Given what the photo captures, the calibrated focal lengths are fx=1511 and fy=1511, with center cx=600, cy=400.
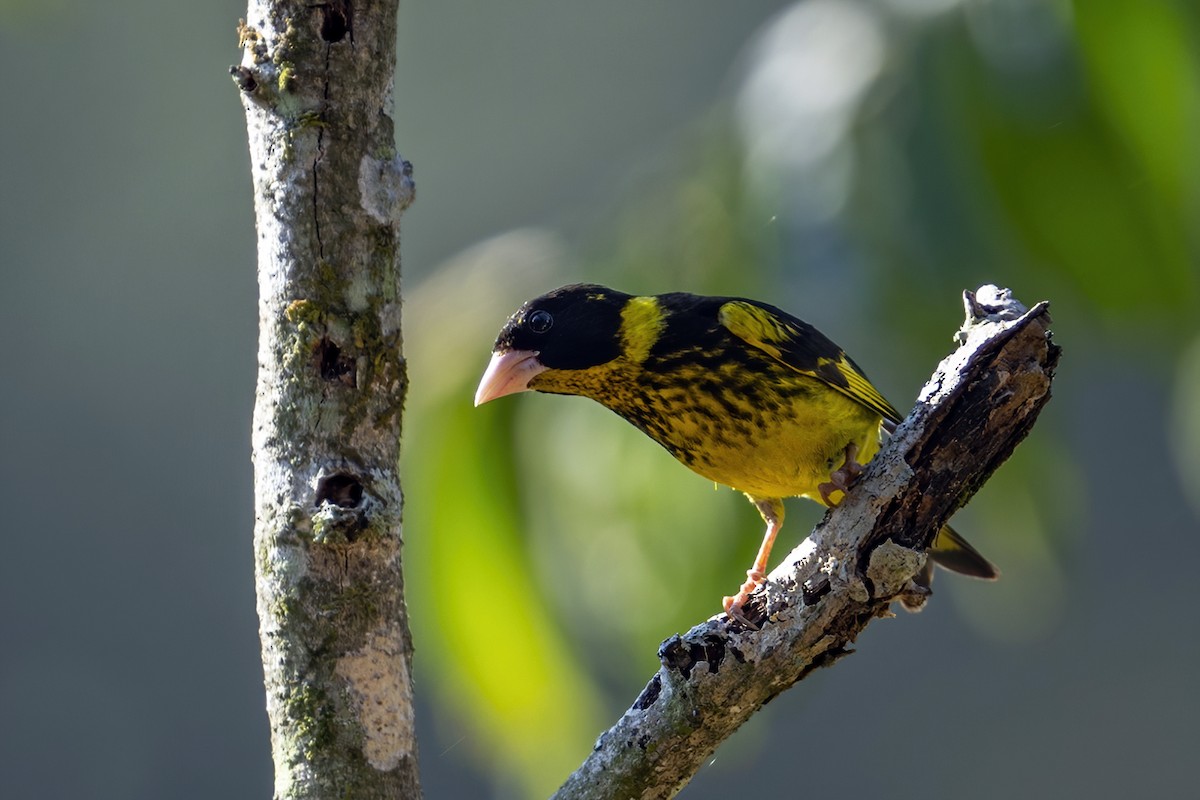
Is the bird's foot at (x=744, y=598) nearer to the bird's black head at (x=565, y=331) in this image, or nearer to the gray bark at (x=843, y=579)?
the gray bark at (x=843, y=579)

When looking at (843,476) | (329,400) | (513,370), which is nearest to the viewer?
(329,400)

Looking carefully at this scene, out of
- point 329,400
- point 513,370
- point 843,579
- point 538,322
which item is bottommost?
point 843,579

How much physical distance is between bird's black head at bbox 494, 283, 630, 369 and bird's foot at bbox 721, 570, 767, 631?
56 centimetres

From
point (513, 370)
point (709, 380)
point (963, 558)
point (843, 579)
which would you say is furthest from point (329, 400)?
point (963, 558)

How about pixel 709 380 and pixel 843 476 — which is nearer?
pixel 843 476

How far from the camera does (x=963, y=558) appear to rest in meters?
3.39

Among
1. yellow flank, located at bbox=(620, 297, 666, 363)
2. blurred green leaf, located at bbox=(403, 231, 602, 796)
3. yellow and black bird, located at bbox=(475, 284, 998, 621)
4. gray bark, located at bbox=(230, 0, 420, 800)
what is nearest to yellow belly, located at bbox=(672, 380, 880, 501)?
yellow and black bird, located at bbox=(475, 284, 998, 621)

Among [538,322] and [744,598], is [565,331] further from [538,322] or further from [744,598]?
[744,598]

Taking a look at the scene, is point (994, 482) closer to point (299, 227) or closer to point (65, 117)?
point (299, 227)

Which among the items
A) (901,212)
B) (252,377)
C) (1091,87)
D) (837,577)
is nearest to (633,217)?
(901,212)

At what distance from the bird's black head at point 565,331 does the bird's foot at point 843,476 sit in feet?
1.71

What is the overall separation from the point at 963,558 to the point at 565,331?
1.04 meters

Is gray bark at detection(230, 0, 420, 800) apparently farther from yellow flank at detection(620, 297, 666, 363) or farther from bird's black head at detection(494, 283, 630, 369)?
yellow flank at detection(620, 297, 666, 363)

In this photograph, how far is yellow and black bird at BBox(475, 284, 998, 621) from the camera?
314 cm
